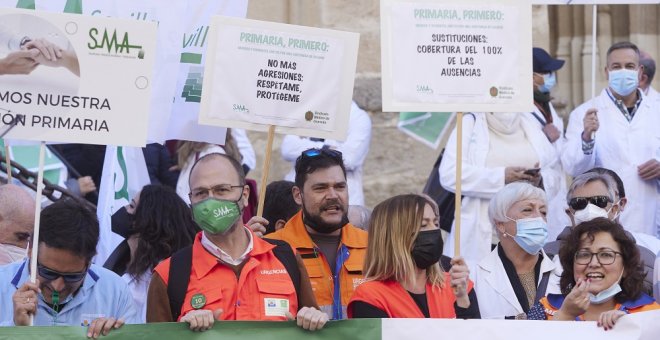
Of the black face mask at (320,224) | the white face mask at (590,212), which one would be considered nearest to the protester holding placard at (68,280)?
the black face mask at (320,224)

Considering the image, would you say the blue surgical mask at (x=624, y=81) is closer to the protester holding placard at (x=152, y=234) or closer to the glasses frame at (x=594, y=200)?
the glasses frame at (x=594, y=200)

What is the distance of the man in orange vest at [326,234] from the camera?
26.3 feet

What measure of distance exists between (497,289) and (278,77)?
1.56m

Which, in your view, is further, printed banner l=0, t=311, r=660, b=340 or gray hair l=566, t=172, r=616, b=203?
gray hair l=566, t=172, r=616, b=203

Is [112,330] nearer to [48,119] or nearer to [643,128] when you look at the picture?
[48,119]

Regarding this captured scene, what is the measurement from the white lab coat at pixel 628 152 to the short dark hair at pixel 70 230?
3847 mm

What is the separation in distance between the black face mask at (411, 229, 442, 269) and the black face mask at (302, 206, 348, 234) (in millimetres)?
792

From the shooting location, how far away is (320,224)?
819 cm

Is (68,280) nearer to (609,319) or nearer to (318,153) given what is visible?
(318,153)

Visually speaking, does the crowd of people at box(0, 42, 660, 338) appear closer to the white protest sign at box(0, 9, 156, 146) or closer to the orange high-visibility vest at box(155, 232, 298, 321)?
the orange high-visibility vest at box(155, 232, 298, 321)

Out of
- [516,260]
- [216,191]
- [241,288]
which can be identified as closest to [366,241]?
[516,260]

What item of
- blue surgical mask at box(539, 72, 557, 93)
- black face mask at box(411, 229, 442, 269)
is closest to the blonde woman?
black face mask at box(411, 229, 442, 269)

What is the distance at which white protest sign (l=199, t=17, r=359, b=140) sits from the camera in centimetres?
807

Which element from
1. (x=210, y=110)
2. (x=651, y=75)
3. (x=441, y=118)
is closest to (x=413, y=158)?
(x=441, y=118)
